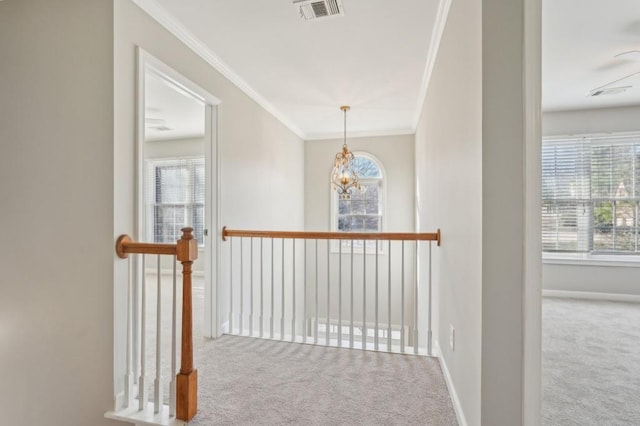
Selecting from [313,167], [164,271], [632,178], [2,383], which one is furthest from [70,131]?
[632,178]

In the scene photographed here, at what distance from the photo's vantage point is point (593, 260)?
13.4 feet

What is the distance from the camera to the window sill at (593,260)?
3949mm

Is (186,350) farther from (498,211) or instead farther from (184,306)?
(498,211)

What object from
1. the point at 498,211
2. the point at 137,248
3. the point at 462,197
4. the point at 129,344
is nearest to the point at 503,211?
the point at 498,211

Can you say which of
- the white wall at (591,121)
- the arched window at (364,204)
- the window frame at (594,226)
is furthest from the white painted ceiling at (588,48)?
the arched window at (364,204)

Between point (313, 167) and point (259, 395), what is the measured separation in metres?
4.19

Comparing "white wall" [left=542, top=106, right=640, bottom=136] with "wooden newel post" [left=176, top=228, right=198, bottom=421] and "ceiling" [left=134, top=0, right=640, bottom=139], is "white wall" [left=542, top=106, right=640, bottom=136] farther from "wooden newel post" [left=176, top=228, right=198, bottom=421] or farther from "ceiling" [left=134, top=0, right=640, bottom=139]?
"wooden newel post" [left=176, top=228, right=198, bottom=421]

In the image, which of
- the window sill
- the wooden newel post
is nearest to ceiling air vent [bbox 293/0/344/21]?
the wooden newel post

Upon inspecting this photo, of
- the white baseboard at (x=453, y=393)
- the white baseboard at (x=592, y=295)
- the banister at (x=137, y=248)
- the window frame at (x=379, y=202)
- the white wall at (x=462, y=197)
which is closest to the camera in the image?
the white wall at (x=462, y=197)

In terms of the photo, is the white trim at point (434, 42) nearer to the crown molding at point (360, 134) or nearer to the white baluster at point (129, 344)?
the crown molding at point (360, 134)

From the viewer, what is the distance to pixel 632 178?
3.99 m

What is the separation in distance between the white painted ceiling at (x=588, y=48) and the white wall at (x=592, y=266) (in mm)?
220

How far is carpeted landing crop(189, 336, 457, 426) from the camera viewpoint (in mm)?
1687

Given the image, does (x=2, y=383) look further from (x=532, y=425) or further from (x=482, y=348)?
(x=532, y=425)
